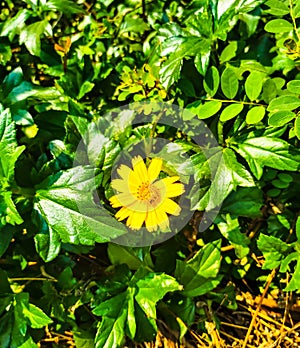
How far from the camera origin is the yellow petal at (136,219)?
4.08 feet

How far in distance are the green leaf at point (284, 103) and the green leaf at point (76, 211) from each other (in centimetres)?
39

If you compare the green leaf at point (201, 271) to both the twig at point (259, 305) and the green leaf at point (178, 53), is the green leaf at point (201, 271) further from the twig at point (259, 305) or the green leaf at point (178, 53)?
the green leaf at point (178, 53)

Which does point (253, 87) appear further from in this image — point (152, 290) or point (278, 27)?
point (152, 290)

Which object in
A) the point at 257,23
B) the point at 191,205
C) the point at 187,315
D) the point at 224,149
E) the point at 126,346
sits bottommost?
the point at 126,346

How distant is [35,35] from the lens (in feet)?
4.98

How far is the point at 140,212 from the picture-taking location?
1.25 meters

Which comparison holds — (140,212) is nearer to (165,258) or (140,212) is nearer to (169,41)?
(165,258)

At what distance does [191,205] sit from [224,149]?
0.15 meters

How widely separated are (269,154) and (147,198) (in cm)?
27

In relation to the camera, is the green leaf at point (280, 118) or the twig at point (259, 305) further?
the twig at point (259, 305)

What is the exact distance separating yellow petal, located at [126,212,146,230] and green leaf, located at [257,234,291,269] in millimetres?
270

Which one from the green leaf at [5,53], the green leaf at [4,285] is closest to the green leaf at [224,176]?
the green leaf at [4,285]

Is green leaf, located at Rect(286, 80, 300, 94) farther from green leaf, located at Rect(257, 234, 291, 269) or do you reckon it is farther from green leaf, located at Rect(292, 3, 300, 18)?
green leaf, located at Rect(257, 234, 291, 269)

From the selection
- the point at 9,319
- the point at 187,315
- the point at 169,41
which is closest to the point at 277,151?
the point at 169,41
